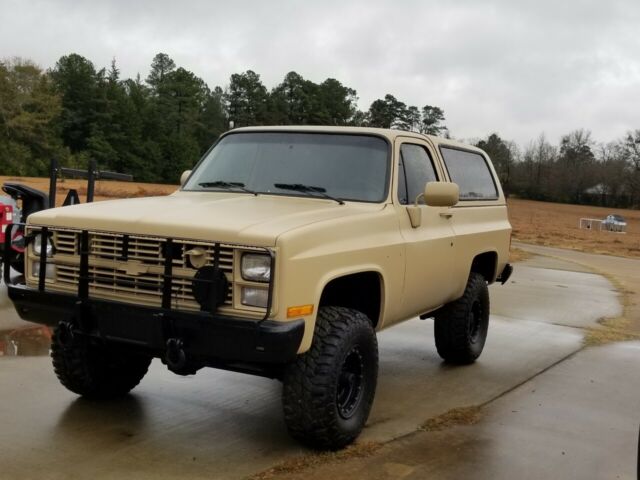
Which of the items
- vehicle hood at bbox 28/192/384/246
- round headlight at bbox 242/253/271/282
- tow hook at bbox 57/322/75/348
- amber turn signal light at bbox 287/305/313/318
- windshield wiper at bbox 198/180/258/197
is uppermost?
windshield wiper at bbox 198/180/258/197

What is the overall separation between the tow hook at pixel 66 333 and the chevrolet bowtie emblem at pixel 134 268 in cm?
49

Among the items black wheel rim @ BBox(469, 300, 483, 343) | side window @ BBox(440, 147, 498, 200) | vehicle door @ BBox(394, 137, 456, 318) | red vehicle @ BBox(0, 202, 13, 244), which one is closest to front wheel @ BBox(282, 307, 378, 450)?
vehicle door @ BBox(394, 137, 456, 318)

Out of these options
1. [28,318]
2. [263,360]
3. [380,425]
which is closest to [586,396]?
[380,425]

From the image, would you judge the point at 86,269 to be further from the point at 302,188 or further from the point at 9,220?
the point at 9,220

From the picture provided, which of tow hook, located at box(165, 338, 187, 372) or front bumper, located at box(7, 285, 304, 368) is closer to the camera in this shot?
front bumper, located at box(7, 285, 304, 368)

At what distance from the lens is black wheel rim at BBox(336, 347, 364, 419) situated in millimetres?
4316

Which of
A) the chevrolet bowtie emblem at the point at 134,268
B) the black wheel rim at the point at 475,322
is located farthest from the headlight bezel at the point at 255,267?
the black wheel rim at the point at 475,322

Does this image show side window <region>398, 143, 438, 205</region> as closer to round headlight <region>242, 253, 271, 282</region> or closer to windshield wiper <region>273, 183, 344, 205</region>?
windshield wiper <region>273, 183, 344, 205</region>

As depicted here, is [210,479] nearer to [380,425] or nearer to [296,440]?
[296,440]

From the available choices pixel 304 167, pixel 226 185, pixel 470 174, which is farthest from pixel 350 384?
pixel 470 174

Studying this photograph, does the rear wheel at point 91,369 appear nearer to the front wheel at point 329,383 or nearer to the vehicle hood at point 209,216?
the vehicle hood at point 209,216

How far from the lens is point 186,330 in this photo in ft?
12.4

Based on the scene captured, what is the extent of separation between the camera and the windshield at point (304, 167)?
4980 millimetres

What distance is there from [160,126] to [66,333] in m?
91.3
